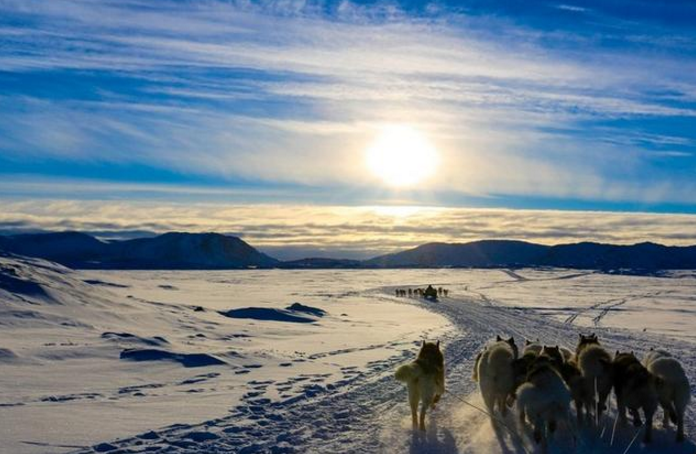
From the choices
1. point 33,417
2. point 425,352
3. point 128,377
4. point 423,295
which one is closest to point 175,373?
point 128,377

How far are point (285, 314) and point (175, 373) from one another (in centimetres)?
1399

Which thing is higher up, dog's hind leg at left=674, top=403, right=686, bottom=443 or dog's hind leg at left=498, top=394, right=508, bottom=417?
dog's hind leg at left=674, top=403, right=686, bottom=443

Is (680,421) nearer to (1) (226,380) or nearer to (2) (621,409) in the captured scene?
(2) (621,409)

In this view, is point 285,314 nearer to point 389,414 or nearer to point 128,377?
point 128,377

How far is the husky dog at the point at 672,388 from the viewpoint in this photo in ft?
26.8

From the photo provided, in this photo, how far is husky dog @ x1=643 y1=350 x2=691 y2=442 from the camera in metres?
8.17

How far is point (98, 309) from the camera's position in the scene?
20688 millimetres

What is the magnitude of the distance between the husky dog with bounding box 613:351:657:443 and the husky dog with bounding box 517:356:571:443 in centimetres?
133

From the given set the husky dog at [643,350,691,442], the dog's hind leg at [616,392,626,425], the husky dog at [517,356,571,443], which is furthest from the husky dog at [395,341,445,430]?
the husky dog at [643,350,691,442]

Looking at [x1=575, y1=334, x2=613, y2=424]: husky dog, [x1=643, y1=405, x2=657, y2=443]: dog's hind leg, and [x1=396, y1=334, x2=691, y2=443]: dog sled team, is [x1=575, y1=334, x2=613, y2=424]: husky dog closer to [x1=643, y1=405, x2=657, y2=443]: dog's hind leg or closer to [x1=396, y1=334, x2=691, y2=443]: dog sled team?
[x1=396, y1=334, x2=691, y2=443]: dog sled team

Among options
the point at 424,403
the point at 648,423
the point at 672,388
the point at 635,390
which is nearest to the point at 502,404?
the point at 424,403

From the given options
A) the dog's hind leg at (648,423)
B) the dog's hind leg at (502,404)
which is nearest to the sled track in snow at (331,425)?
the dog's hind leg at (502,404)

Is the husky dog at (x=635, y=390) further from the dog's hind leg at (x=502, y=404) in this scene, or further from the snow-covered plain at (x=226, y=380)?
the dog's hind leg at (x=502, y=404)

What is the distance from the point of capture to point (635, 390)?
8383 millimetres
